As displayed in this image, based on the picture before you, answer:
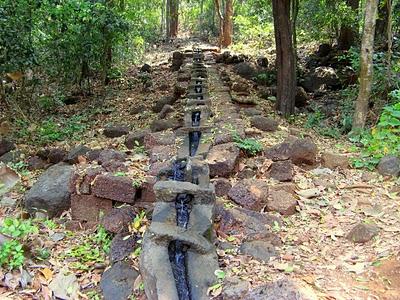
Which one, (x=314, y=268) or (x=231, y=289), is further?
(x=314, y=268)

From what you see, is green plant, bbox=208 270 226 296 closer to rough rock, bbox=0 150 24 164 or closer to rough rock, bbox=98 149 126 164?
rough rock, bbox=98 149 126 164

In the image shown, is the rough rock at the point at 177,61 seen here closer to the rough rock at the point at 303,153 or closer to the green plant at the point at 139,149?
the green plant at the point at 139,149

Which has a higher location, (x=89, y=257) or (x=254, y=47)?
(x=254, y=47)

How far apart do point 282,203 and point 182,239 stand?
123 centimetres

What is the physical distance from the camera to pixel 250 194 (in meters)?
4.08

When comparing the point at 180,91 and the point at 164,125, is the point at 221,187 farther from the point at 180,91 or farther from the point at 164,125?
the point at 180,91

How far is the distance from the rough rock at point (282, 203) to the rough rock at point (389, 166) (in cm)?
122

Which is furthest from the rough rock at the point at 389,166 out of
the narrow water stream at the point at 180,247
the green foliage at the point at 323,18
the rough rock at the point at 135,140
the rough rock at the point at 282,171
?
the green foliage at the point at 323,18

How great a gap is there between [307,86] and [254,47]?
6.15 m

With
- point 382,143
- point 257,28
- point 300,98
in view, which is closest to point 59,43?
point 300,98

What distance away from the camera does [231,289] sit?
9.15 feet

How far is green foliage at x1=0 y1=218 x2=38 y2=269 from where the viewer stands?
3.33m

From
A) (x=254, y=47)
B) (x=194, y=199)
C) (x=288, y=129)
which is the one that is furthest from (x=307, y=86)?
(x=194, y=199)

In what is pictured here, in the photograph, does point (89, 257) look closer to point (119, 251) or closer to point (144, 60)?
point (119, 251)
